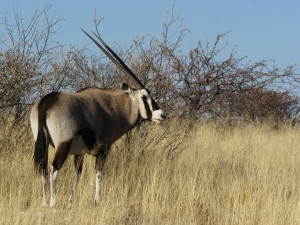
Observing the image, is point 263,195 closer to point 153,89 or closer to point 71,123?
point 71,123

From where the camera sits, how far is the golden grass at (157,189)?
5429mm

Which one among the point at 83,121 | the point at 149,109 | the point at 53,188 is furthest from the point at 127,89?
the point at 53,188

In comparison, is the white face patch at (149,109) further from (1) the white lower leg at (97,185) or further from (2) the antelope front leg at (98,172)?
(1) the white lower leg at (97,185)

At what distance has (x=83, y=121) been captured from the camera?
6168mm

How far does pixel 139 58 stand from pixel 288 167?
9.77 feet

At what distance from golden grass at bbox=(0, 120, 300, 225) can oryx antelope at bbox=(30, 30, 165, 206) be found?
1.06ft

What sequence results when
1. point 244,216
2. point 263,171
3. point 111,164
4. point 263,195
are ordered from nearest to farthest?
point 244,216
point 263,195
point 111,164
point 263,171

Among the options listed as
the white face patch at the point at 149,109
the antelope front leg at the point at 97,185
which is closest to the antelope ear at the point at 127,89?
the white face patch at the point at 149,109

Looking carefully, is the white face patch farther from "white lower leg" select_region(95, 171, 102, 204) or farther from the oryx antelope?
"white lower leg" select_region(95, 171, 102, 204)

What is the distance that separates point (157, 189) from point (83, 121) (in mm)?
1160

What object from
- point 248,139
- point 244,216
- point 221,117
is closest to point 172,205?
point 244,216

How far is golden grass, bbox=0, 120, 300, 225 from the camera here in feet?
17.8

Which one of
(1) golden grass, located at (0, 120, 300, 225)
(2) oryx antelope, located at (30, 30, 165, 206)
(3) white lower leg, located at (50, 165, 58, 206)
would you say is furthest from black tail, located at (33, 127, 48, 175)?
(1) golden grass, located at (0, 120, 300, 225)

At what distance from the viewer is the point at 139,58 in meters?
9.13
